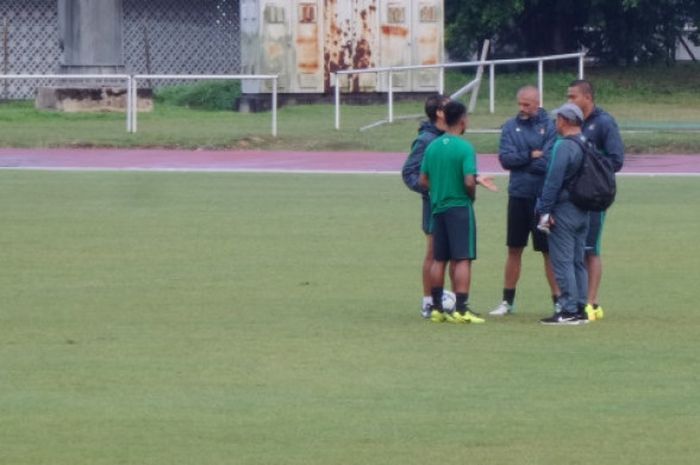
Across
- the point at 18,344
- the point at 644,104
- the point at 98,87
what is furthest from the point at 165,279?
the point at 644,104

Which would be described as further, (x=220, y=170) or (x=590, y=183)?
(x=220, y=170)

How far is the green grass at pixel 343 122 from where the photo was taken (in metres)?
28.8

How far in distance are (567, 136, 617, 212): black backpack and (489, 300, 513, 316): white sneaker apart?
1129 mm

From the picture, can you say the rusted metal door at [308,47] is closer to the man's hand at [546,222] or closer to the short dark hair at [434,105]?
the short dark hair at [434,105]

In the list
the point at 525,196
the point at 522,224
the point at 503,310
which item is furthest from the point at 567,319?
the point at 525,196

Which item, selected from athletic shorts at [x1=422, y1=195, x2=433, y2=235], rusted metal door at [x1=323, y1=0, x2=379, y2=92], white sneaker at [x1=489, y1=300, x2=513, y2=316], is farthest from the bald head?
rusted metal door at [x1=323, y1=0, x2=379, y2=92]

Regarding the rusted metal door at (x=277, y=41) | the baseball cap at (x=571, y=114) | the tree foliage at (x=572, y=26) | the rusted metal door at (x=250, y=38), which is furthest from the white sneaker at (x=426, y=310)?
the tree foliage at (x=572, y=26)

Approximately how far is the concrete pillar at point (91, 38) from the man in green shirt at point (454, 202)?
2477 centimetres

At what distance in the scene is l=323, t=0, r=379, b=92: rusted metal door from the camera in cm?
3816

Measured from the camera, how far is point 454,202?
478 inches

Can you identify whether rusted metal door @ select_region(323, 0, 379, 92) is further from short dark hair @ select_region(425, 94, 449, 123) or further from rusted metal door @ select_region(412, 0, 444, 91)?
short dark hair @ select_region(425, 94, 449, 123)

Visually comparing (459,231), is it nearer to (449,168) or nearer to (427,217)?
(449,168)

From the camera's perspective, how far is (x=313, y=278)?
1445 cm

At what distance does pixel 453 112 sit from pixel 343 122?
2099 centimetres
